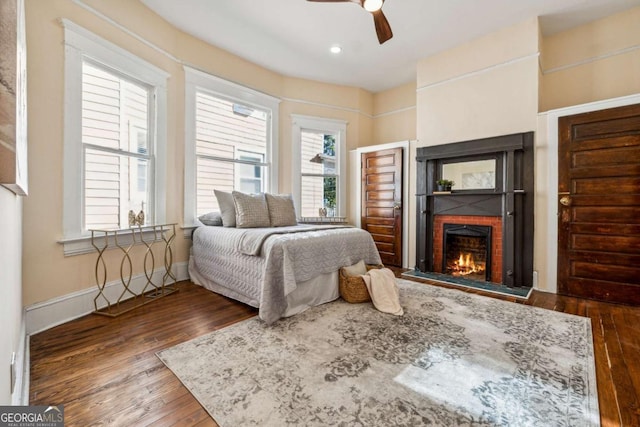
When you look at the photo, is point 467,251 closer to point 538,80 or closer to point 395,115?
point 538,80

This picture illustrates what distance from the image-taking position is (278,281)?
2402mm

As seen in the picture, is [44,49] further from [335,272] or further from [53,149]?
[335,272]

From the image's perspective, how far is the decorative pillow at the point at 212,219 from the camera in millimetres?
3480

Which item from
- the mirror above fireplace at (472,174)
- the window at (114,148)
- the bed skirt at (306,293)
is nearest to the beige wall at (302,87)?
the window at (114,148)

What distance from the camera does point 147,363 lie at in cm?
Answer: 176

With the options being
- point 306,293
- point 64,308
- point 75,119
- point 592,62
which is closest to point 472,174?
point 592,62

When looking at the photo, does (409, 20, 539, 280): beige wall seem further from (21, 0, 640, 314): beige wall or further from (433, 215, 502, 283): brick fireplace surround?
(433, 215, 502, 283): brick fireplace surround

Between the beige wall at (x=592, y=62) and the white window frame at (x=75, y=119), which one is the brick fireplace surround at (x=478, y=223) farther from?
the white window frame at (x=75, y=119)

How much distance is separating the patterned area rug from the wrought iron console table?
1.19m

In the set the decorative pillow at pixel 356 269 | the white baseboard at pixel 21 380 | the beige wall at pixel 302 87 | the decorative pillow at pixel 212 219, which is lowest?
the white baseboard at pixel 21 380

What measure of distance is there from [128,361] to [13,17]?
1.85 m

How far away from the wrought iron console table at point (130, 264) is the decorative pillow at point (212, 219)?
1.14 ft

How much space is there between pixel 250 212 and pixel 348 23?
8.51 ft

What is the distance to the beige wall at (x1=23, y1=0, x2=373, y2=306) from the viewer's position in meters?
2.15
